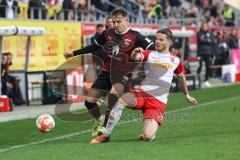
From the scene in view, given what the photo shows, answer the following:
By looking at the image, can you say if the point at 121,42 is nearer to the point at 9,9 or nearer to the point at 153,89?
the point at 153,89

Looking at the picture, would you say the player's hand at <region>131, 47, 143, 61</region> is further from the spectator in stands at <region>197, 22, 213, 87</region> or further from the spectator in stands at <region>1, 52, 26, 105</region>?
the spectator in stands at <region>197, 22, 213, 87</region>

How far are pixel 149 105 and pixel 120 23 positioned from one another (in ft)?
4.19

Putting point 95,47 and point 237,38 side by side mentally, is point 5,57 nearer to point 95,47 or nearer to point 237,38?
point 95,47

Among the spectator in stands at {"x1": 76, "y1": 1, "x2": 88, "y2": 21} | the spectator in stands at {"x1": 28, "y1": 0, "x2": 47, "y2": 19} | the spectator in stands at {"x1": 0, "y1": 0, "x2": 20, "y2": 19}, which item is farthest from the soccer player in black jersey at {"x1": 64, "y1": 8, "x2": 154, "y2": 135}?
the spectator in stands at {"x1": 76, "y1": 1, "x2": 88, "y2": 21}

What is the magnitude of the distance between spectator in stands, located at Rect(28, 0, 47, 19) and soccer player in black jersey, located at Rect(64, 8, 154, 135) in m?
10.1

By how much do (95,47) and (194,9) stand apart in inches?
940

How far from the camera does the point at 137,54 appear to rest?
10695 millimetres

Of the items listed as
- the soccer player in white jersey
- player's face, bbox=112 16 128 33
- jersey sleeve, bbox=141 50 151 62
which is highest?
player's face, bbox=112 16 128 33

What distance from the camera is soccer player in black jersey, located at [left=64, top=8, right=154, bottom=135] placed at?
1115 centimetres

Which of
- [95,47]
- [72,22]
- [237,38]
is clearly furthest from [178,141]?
[237,38]

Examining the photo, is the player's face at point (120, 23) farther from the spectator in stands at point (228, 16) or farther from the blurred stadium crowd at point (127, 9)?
the spectator in stands at point (228, 16)

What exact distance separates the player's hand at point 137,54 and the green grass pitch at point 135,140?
118 centimetres

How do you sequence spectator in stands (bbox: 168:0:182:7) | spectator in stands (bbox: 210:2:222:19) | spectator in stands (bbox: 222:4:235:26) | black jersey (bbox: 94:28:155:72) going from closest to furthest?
black jersey (bbox: 94:28:155:72) → spectator in stands (bbox: 168:0:182:7) → spectator in stands (bbox: 222:4:235:26) → spectator in stands (bbox: 210:2:222:19)

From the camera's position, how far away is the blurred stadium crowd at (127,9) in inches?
854
